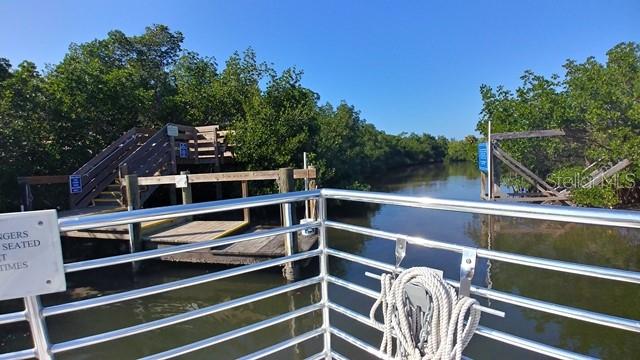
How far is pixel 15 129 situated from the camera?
8375mm

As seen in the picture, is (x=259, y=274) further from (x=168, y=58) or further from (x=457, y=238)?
(x=168, y=58)

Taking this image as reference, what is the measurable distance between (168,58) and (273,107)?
41.6 feet

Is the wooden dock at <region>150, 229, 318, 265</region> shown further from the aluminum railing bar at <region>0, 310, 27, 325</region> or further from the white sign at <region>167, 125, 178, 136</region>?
the aluminum railing bar at <region>0, 310, 27, 325</region>

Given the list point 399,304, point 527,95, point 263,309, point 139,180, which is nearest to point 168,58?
point 139,180

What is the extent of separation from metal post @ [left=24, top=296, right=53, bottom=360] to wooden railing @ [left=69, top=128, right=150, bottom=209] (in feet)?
27.1

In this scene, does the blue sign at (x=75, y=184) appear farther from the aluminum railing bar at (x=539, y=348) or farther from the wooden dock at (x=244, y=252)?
the aluminum railing bar at (x=539, y=348)

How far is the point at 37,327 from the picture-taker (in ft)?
3.54

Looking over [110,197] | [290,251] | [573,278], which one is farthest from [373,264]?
[110,197]

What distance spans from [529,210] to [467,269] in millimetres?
255

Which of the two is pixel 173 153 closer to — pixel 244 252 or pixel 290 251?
pixel 244 252

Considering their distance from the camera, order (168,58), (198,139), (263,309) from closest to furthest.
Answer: (263,309) < (198,139) < (168,58)

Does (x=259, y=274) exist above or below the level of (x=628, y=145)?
below

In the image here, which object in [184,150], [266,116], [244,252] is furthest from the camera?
[266,116]

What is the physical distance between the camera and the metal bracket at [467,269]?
3.78 feet
